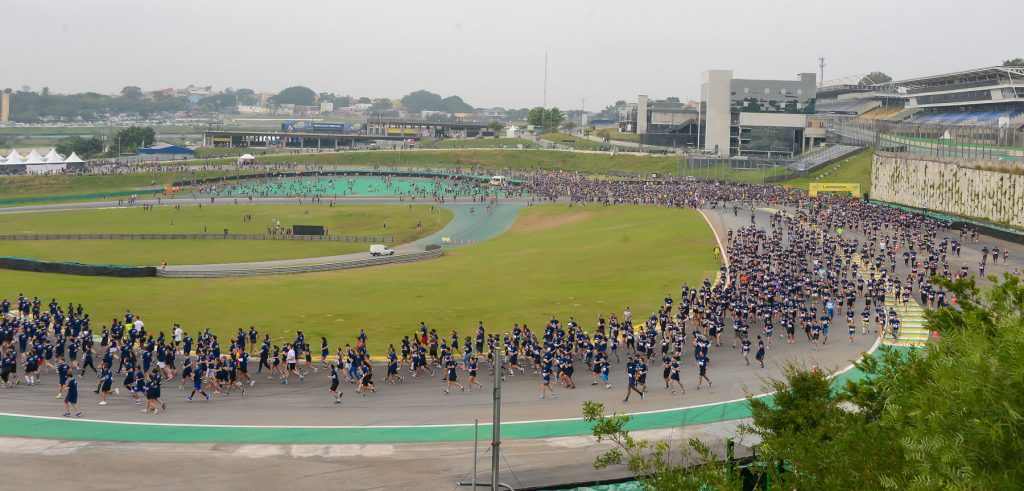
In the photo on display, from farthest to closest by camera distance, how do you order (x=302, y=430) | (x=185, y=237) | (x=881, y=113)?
(x=881, y=113) < (x=185, y=237) < (x=302, y=430)

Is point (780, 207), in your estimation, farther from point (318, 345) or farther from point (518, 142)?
point (518, 142)

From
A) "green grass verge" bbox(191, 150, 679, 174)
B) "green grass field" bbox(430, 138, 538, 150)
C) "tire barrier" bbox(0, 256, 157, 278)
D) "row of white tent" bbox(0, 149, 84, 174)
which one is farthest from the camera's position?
"green grass field" bbox(430, 138, 538, 150)

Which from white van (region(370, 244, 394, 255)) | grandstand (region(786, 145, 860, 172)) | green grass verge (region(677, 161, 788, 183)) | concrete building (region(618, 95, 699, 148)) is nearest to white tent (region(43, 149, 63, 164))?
green grass verge (region(677, 161, 788, 183))

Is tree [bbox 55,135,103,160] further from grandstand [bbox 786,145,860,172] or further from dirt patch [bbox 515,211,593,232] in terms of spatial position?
grandstand [bbox 786,145,860,172]

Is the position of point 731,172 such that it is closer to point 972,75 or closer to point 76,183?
point 972,75

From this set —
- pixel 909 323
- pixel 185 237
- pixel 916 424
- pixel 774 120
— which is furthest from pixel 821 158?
pixel 916 424

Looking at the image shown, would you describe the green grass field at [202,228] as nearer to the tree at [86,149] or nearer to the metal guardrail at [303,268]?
the metal guardrail at [303,268]

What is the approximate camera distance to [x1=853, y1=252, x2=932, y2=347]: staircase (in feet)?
108

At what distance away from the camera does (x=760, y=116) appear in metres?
132

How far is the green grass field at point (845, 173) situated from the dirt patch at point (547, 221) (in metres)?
29.2

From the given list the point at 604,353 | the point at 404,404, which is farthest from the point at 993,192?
the point at 404,404

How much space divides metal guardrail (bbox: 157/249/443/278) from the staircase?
31.5 metres

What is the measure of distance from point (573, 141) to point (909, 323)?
463ft

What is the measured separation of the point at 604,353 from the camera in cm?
2861
